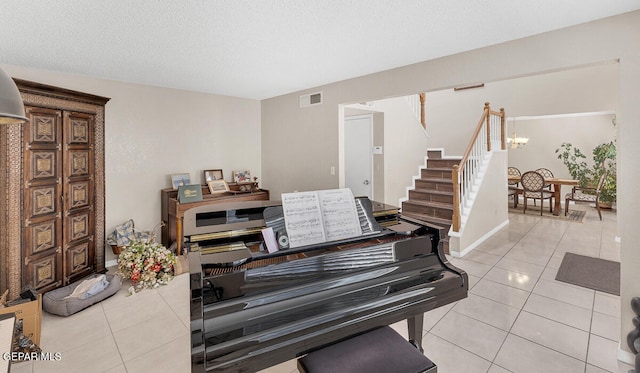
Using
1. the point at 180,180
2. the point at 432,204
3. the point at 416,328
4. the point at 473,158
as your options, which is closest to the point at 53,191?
the point at 180,180

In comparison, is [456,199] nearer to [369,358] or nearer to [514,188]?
[369,358]

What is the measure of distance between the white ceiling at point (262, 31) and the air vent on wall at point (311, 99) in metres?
0.75

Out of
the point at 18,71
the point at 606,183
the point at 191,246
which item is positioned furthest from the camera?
the point at 606,183

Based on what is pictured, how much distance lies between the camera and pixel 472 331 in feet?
7.93

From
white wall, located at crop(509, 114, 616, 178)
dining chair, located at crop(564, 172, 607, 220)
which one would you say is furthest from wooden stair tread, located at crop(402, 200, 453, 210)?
white wall, located at crop(509, 114, 616, 178)

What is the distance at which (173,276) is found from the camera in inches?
138

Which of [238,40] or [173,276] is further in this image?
Answer: [173,276]

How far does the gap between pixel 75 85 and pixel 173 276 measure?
2.52 m

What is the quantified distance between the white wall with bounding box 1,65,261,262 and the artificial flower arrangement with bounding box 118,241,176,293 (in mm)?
750

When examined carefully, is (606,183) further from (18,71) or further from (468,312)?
(18,71)

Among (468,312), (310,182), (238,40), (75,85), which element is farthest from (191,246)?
(75,85)

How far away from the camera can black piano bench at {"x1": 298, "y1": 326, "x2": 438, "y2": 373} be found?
4.30 ft

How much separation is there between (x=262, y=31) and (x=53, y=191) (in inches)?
103

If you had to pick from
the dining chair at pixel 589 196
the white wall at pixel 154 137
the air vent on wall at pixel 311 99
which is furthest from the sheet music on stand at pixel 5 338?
the dining chair at pixel 589 196
